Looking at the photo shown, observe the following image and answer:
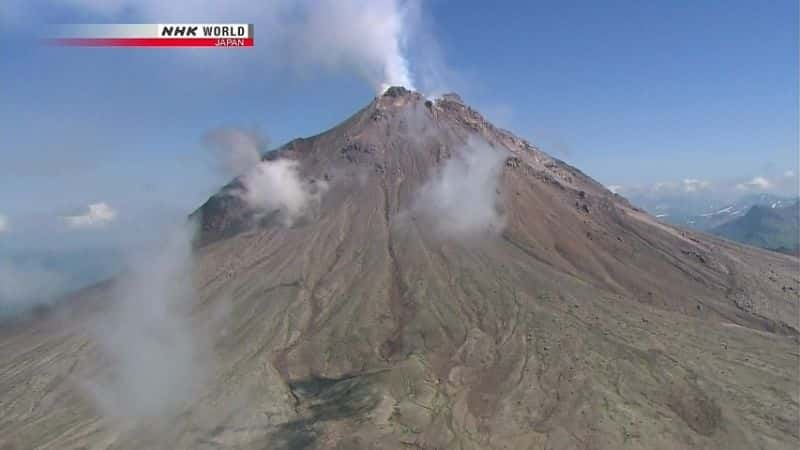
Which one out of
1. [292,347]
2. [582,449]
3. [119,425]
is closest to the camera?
[582,449]

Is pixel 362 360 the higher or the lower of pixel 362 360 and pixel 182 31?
the lower

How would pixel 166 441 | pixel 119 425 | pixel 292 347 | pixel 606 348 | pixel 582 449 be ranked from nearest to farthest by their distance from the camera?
pixel 582 449 < pixel 166 441 < pixel 119 425 < pixel 606 348 < pixel 292 347

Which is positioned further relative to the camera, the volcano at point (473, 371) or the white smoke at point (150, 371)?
the white smoke at point (150, 371)

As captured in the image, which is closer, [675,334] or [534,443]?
[534,443]

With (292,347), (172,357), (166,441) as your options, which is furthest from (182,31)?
(172,357)

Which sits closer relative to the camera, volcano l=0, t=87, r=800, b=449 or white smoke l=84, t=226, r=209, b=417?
volcano l=0, t=87, r=800, b=449

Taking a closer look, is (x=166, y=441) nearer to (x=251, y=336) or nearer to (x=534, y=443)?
(x=251, y=336)

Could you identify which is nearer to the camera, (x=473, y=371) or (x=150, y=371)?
(x=473, y=371)

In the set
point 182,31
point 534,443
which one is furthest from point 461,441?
point 182,31

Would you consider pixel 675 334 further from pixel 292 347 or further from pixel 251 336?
pixel 251 336

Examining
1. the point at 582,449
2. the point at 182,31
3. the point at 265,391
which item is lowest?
the point at 582,449
